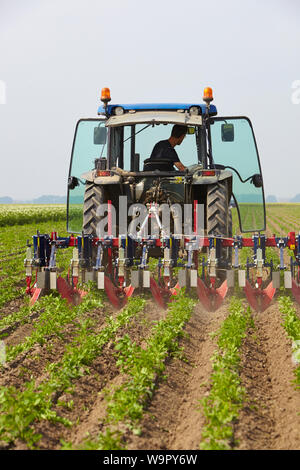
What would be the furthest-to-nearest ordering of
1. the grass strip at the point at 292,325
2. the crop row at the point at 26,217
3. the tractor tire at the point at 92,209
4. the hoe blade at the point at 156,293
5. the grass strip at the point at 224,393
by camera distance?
the crop row at the point at 26,217 < the tractor tire at the point at 92,209 < the hoe blade at the point at 156,293 < the grass strip at the point at 292,325 < the grass strip at the point at 224,393

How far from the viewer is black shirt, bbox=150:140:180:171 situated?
830 centimetres

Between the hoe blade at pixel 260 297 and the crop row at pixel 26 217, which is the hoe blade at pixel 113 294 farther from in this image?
the crop row at pixel 26 217

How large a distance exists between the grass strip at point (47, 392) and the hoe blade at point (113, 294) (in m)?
1.25

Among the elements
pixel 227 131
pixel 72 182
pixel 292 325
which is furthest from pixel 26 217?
pixel 292 325

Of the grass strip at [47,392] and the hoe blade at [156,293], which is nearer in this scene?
the grass strip at [47,392]

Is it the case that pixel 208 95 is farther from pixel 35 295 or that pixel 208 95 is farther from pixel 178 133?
pixel 35 295

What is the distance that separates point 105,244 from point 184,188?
136 cm

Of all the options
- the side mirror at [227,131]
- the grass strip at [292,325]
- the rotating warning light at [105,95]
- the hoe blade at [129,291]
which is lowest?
the grass strip at [292,325]

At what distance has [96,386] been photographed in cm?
482

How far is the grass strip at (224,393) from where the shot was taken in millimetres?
3703

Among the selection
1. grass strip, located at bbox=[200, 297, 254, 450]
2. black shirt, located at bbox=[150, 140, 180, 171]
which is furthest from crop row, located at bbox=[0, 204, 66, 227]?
grass strip, located at bbox=[200, 297, 254, 450]

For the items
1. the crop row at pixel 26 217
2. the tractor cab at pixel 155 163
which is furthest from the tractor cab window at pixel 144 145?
the crop row at pixel 26 217

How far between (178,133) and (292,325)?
3.35 meters

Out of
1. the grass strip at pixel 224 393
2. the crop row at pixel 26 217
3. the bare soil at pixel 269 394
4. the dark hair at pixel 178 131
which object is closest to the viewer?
the grass strip at pixel 224 393
